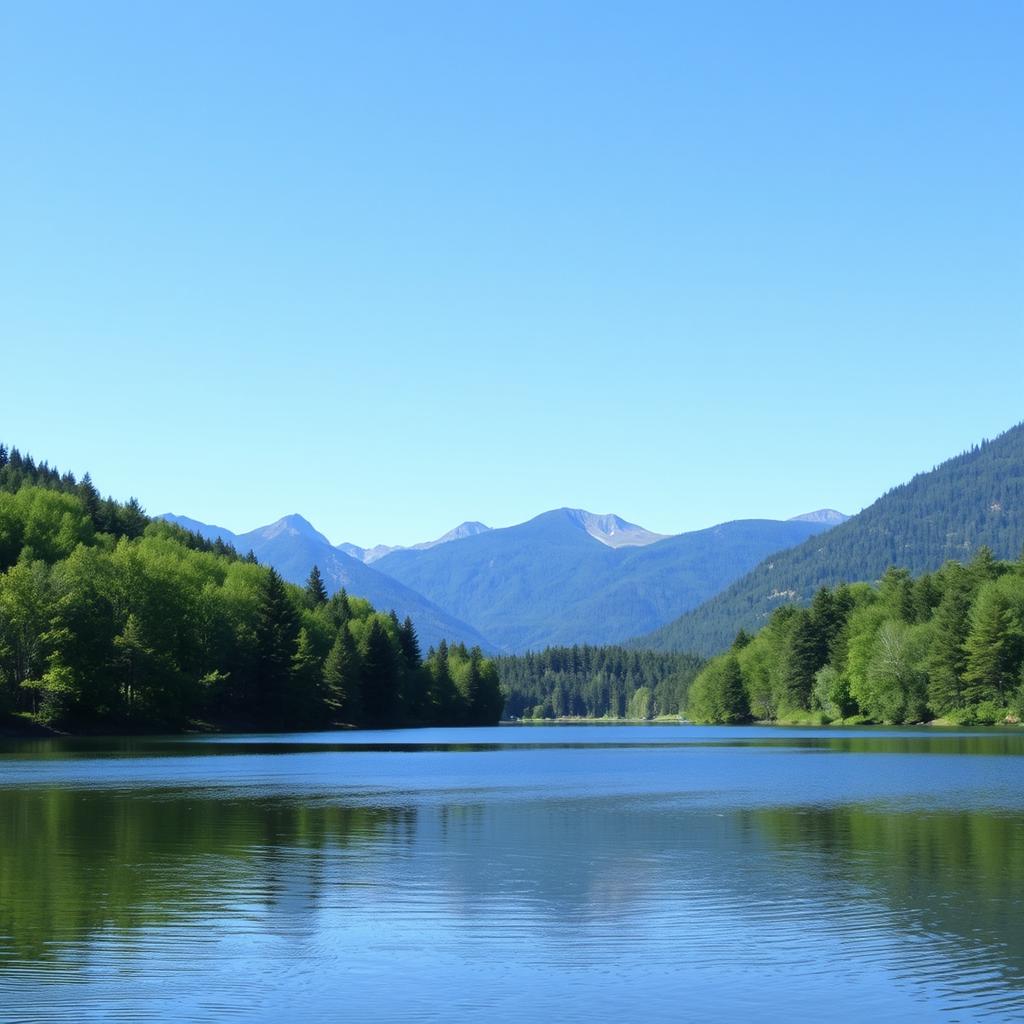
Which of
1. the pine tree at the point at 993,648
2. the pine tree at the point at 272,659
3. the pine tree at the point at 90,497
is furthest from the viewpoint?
the pine tree at the point at 90,497

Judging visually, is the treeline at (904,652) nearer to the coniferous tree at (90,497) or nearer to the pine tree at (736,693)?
the pine tree at (736,693)

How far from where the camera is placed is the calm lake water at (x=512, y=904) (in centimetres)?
1806

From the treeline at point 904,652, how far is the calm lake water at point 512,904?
89326mm

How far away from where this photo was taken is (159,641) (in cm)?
12200

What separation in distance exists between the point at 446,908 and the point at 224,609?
406 ft

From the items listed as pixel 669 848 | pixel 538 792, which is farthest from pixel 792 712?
pixel 669 848

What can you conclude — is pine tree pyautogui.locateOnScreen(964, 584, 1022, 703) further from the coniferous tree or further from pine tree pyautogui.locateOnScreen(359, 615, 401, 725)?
the coniferous tree

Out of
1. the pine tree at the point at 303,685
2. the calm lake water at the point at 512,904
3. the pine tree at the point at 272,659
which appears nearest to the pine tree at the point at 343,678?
the pine tree at the point at 303,685

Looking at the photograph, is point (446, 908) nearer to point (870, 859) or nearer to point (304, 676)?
point (870, 859)

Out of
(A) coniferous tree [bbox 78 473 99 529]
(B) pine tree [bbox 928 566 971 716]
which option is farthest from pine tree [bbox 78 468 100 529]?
(B) pine tree [bbox 928 566 971 716]

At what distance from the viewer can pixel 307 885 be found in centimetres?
2747

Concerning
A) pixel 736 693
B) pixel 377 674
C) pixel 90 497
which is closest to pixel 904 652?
pixel 736 693

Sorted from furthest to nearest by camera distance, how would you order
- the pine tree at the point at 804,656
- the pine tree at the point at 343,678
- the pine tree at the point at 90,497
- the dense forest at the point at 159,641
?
1. the pine tree at the point at 90,497
2. the pine tree at the point at 804,656
3. the pine tree at the point at 343,678
4. the dense forest at the point at 159,641

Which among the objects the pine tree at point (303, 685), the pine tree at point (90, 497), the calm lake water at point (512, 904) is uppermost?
the pine tree at point (90, 497)
